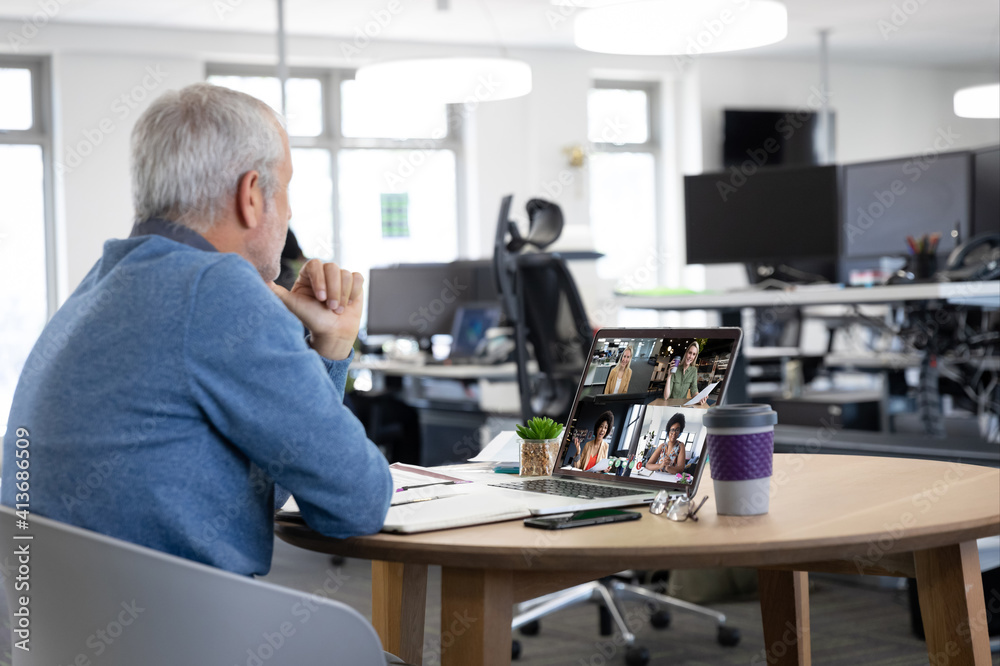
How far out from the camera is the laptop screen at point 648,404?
1.41 m

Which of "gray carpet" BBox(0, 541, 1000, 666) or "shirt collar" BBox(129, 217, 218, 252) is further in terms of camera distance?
"gray carpet" BBox(0, 541, 1000, 666)

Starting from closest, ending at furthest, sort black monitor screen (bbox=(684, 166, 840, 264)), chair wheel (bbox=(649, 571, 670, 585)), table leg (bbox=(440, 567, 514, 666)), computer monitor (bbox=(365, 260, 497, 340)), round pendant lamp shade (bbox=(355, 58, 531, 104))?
1. table leg (bbox=(440, 567, 514, 666))
2. chair wheel (bbox=(649, 571, 670, 585))
3. black monitor screen (bbox=(684, 166, 840, 264))
4. computer monitor (bbox=(365, 260, 497, 340))
5. round pendant lamp shade (bbox=(355, 58, 531, 104))

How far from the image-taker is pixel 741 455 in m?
1.28

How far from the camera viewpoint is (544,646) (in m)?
3.18

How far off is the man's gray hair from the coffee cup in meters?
0.64

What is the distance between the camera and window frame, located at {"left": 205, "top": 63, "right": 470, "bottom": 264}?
28.8ft

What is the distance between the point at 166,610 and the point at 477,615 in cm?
33

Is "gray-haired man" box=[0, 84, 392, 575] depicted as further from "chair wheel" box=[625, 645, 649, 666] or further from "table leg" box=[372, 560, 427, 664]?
"chair wheel" box=[625, 645, 649, 666]

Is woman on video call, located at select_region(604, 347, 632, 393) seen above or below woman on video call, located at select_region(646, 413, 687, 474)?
above

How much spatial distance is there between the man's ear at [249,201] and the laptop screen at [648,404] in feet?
1.86

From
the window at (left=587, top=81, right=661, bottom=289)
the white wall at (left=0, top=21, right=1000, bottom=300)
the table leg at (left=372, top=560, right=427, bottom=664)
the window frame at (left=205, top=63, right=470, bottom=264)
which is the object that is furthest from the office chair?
the window at (left=587, top=81, right=661, bottom=289)

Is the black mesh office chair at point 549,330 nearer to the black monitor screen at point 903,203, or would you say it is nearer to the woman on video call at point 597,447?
the black monitor screen at point 903,203

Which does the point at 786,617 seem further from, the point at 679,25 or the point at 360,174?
the point at 360,174

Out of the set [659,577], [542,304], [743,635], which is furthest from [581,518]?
[659,577]
